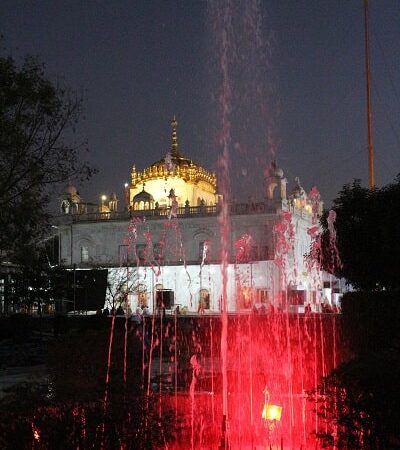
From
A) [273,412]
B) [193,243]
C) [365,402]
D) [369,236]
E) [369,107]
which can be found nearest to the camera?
[365,402]

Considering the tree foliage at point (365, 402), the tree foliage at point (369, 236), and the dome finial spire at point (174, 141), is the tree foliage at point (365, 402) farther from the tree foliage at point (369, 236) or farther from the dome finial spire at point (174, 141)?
the dome finial spire at point (174, 141)

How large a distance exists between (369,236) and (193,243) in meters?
31.1

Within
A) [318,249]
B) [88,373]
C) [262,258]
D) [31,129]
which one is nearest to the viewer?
[88,373]

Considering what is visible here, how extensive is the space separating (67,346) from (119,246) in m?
41.3

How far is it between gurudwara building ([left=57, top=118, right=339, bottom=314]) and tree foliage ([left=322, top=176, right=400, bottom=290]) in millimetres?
24611

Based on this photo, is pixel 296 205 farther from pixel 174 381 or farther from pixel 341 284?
pixel 174 381

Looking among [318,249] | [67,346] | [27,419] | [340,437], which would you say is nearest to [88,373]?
[67,346]

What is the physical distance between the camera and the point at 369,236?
760 inches

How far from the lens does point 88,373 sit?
10.2 meters

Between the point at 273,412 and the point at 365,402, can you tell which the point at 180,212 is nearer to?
the point at 273,412

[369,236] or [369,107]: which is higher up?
[369,107]

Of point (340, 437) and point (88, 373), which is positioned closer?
point (340, 437)

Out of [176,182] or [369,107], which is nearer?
[369,107]

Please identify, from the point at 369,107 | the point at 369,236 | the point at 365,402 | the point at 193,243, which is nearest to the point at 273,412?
the point at 365,402
